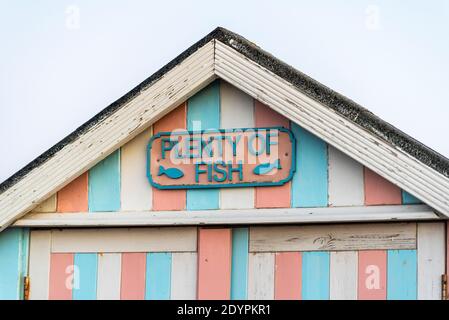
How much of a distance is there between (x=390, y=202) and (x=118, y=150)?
5.77ft

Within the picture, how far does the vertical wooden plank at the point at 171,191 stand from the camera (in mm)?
6590

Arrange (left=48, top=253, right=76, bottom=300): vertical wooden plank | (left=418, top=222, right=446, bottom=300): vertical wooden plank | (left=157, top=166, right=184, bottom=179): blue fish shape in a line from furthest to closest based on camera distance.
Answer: (left=48, top=253, right=76, bottom=300): vertical wooden plank
(left=157, top=166, right=184, bottom=179): blue fish shape
(left=418, top=222, right=446, bottom=300): vertical wooden plank

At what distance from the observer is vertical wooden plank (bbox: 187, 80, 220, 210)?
652cm

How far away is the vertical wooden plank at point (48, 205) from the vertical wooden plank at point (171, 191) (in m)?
0.68

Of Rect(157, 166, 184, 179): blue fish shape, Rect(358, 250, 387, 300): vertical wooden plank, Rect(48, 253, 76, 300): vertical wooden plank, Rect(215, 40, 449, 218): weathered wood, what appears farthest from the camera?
Rect(48, 253, 76, 300): vertical wooden plank

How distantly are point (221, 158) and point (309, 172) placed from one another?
0.55 m

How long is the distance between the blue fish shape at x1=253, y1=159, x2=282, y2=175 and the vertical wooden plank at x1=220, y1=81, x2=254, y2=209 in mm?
121

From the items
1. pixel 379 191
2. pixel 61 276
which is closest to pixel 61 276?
pixel 61 276

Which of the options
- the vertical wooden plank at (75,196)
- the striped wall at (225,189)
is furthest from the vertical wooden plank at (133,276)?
the vertical wooden plank at (75,196)

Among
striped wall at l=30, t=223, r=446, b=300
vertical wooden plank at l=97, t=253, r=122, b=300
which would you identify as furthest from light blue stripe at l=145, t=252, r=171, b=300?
vertical wooden plank at l=97, t=253, r=122, b=300

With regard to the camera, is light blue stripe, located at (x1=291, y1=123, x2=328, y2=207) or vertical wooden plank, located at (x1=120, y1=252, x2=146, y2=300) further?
vertical wooden plank, located at (x1=120, y1=252, x2=146, y2=300)

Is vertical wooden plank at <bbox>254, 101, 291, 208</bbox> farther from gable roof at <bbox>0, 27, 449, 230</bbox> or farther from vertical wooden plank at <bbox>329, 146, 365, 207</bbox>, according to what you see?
vertical wooden plank at <bbox>329, 146, 365, 207</bbox>

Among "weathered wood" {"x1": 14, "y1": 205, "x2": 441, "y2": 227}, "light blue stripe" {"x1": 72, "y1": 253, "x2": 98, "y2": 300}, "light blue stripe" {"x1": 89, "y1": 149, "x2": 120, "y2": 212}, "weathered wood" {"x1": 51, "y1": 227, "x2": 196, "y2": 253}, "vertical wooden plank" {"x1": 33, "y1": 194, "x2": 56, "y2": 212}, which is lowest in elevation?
"light blue stripe" {"x1": 72, "y1": 253, "x2": 98, "y2": 300}
